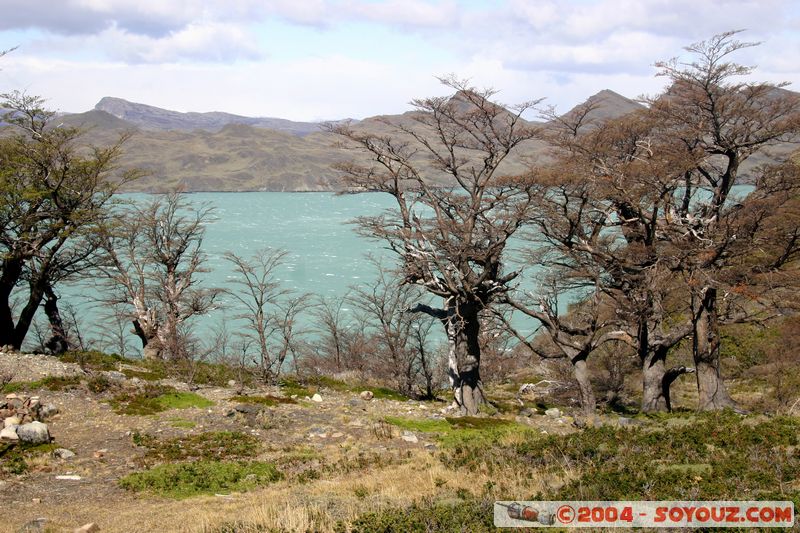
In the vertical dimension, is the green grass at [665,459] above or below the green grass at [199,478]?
above

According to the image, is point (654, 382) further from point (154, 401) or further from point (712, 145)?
point (154, 401)

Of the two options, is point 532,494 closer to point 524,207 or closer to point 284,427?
point 284,427

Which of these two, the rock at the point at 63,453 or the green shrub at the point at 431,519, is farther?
the rock at the point at 63,453

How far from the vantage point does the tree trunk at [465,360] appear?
19594mm

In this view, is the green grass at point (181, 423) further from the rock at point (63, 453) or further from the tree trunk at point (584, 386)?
the tree trunk at point (584, 386)

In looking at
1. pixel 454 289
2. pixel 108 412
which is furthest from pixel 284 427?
pixel 454 289

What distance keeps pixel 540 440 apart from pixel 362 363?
978 inches

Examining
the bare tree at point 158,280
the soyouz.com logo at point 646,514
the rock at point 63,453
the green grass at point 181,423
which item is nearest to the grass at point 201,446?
the green grass at point 181,423

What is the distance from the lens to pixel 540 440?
491 inches

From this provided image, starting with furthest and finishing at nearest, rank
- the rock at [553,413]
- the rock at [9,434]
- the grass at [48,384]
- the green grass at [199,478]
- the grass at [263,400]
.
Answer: the rock at [553,413], the grass at [263,400], the grass at [48,384], the rock at [9,434], the green grass at [199,478]

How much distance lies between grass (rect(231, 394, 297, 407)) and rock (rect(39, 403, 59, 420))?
4735 mm

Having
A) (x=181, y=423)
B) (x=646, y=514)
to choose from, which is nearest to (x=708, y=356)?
(x=646, y=514)

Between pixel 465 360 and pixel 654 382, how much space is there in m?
5.80

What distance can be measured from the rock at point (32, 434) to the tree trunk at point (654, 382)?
16.1 metres
